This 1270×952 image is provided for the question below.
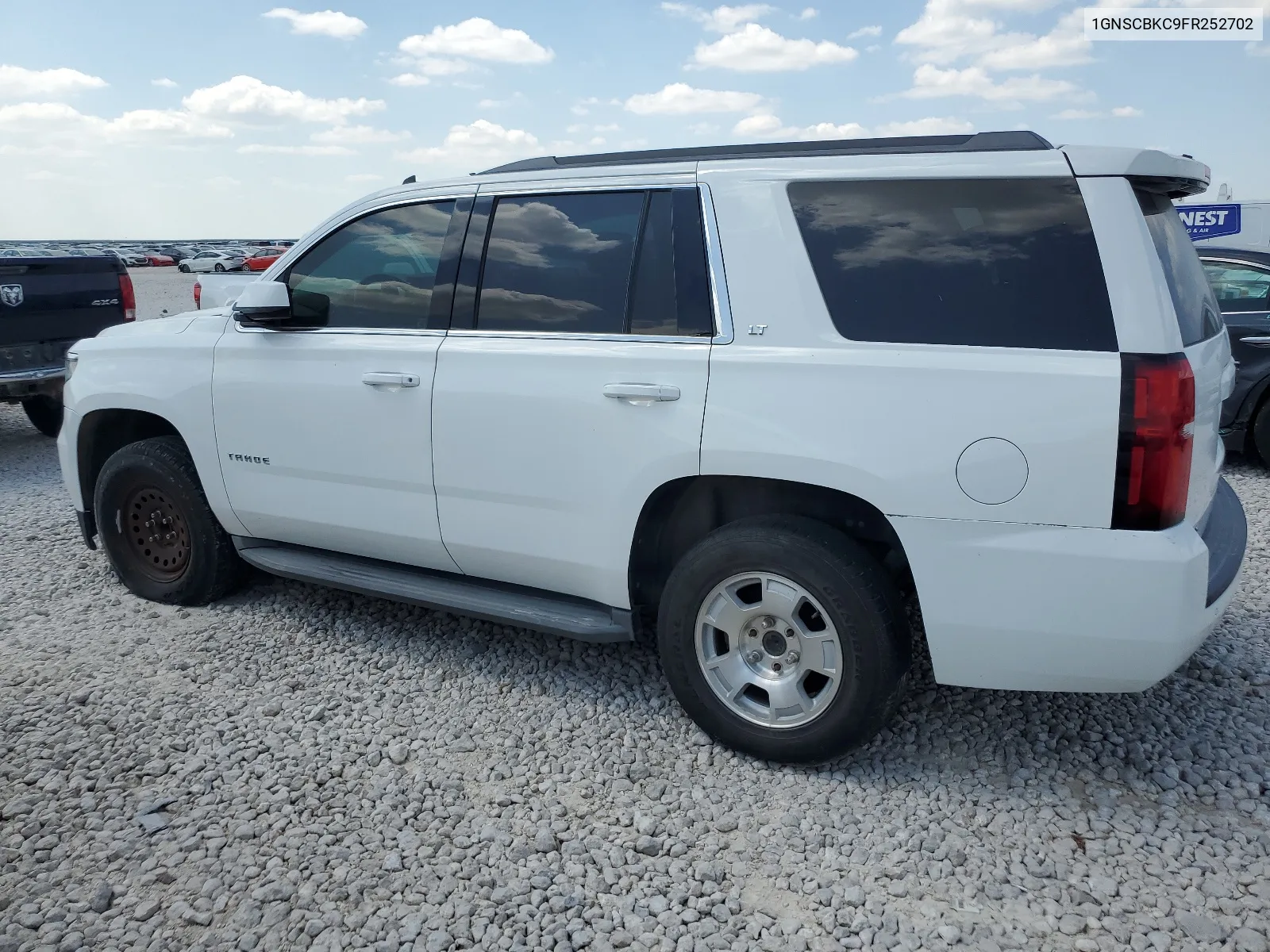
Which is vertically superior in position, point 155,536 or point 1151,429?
point 1151,429

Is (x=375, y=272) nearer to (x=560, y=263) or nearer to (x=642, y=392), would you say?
(x=560, y=263)

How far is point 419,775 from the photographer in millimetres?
3264

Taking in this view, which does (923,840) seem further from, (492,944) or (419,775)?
(419,775)

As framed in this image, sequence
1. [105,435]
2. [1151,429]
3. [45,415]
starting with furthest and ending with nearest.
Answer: [45,415] < [105,435] < [1151,429]

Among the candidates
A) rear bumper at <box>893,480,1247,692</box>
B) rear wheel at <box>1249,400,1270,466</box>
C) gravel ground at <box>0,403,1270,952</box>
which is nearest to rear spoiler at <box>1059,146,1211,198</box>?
rear bumper at <box>893,480,1247,692</box>

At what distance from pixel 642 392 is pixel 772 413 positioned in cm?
44

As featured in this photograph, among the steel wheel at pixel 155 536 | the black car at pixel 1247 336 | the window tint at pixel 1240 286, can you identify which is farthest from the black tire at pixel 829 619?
the window tint at pixel 1240 286

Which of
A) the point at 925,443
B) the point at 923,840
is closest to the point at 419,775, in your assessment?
the point at 923,840

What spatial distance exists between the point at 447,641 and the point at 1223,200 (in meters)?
14.8

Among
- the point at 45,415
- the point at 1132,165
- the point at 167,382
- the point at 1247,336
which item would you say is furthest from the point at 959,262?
the point at 45,415

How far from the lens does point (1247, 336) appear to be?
6910mm

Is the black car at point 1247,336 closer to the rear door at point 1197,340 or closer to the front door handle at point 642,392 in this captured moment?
the rear door at point 1197,340

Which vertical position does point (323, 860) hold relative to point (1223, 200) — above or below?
below

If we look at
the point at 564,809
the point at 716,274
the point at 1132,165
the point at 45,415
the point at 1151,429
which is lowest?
the point at 564,809
